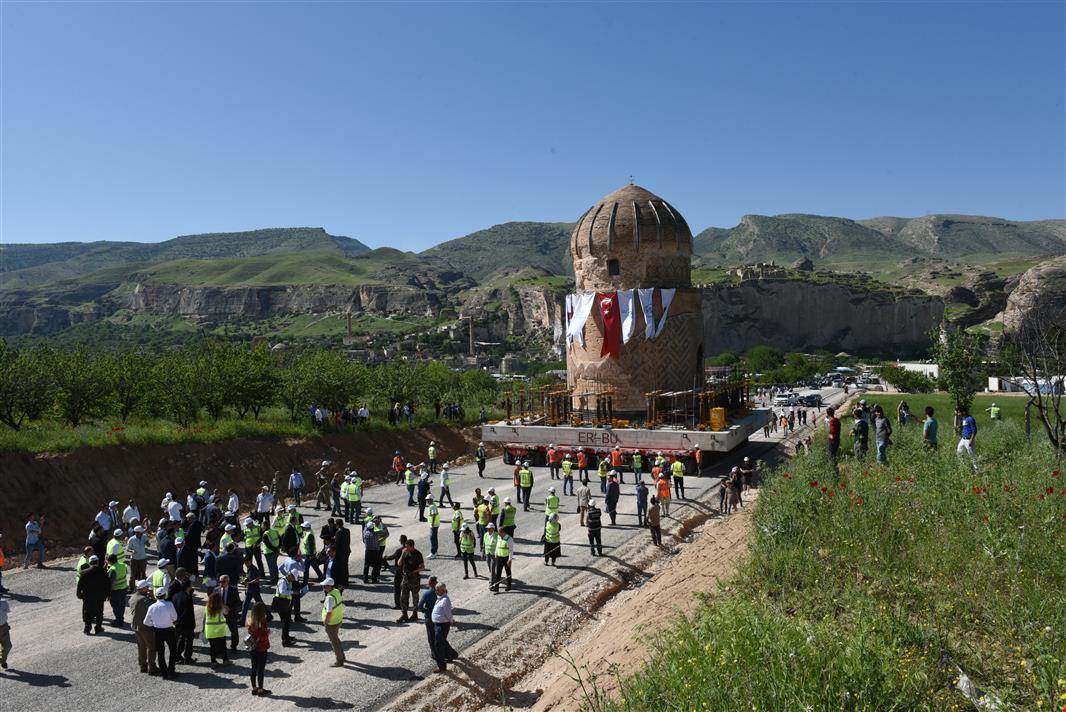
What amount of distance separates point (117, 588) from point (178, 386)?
17284 millimetres

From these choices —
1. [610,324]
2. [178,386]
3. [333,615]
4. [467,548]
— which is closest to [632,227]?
[610,324]

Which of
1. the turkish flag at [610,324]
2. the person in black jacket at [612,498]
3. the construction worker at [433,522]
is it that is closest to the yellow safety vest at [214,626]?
the construction worker at [433,522]

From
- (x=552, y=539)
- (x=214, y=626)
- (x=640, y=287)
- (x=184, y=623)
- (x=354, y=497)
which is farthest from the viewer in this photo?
(x=640, y=287)

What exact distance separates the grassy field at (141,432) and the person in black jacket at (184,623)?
14.5 m

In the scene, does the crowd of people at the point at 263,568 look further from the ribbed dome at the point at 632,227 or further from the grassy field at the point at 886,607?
the ribbed dome at the point at 632,227

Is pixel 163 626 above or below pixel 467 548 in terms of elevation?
above

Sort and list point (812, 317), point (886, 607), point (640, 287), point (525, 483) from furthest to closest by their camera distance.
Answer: point (812, 317) → point (640, 287) → point (525, 483) → point (886, 607)

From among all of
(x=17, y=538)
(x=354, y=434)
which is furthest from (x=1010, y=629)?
(x=354, y=434)

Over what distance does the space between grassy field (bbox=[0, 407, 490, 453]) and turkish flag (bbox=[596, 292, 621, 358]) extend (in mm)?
12049

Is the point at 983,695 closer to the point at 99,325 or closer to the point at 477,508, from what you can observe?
the point at 477,508

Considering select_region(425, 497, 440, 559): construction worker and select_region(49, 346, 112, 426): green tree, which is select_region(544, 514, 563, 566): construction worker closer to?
select_region(425, 497, 440, 559): construction worker

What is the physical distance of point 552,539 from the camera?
49.3 ft

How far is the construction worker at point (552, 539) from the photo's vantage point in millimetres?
14945

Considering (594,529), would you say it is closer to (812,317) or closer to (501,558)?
(501,558)
